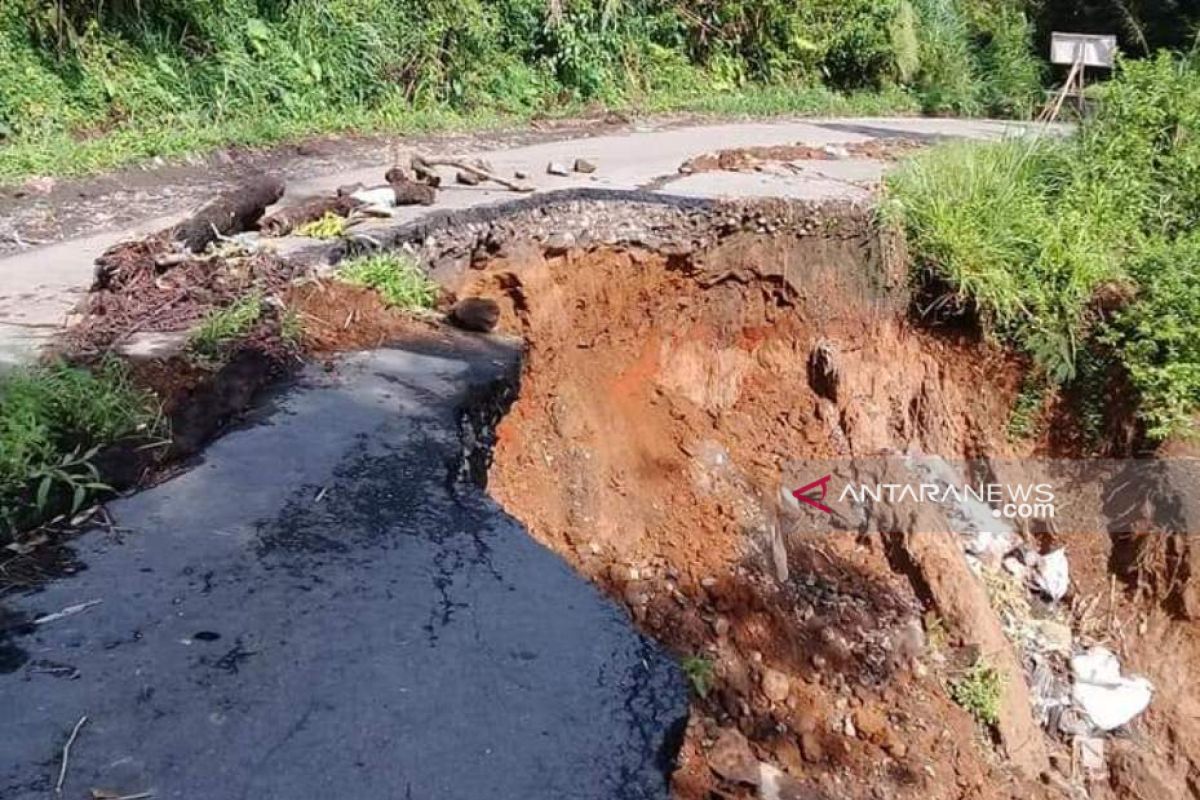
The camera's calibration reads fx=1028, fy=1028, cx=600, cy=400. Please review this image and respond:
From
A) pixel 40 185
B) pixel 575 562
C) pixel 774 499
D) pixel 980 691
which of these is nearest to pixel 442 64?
pixel 40 185

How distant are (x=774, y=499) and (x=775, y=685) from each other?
1.62 metres

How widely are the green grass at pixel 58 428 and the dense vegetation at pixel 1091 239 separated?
4.53 metres

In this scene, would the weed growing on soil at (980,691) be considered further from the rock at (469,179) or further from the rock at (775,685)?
the rock at (469,179)

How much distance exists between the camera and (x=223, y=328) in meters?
3.69

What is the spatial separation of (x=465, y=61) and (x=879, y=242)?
5.88m

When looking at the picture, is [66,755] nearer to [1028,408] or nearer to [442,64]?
[1028,408]

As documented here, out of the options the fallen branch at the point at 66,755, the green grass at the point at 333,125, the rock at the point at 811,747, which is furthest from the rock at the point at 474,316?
the green grass at the point at 333,125

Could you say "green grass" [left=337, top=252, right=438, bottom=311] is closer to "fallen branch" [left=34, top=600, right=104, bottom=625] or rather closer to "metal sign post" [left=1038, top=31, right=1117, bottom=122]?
"fallen branch" [left=34, top=600, right=104, bottom=625]

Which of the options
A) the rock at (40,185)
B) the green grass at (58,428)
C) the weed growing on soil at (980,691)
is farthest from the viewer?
the rock at (40,185)

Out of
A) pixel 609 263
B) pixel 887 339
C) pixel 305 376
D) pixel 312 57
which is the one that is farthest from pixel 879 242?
pixel 312 57

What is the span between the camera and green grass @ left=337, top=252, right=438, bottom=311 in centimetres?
446

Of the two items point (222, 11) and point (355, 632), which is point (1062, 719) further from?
point (222, 11)

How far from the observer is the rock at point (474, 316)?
4.42m

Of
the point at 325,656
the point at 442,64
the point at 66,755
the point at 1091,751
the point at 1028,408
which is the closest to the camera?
the point at 66,755
